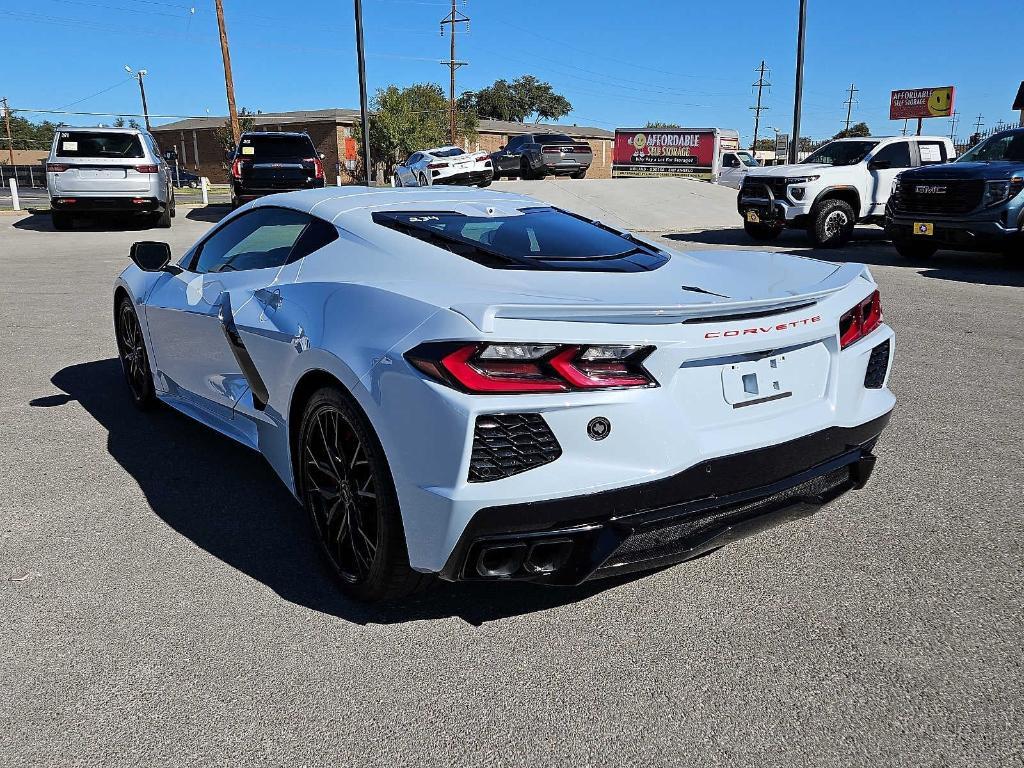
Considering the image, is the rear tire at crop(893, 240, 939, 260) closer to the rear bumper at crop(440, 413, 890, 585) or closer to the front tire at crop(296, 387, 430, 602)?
the rear bumper at crop(440, 413, 890, 585)

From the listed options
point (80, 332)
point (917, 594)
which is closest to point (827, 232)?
point (80, 332)

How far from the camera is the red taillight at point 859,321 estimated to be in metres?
3.02

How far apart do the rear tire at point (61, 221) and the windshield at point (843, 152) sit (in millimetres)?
14503

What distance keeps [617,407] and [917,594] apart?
56.8 inches

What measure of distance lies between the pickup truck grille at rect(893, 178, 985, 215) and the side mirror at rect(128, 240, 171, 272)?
1115cm

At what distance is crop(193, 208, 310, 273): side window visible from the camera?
376 centimetres

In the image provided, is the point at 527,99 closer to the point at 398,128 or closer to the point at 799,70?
the point at 398,128

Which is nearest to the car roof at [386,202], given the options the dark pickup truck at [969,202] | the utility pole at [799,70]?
the dark pickup truck at [969,202]

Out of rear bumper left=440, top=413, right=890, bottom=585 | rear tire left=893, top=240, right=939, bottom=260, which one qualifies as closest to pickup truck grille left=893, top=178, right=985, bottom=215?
rear tire left=893, top=240, right=939, bottom=260

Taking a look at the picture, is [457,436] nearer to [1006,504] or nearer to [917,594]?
[917,594]

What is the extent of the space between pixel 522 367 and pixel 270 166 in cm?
1840

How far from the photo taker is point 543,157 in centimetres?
3359

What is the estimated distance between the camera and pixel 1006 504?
388 cm

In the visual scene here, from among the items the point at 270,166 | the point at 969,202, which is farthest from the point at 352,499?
the point at 270,166
